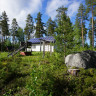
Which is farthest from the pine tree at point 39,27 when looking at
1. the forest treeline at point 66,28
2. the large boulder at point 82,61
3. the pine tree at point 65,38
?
the large boulder at point 82,61

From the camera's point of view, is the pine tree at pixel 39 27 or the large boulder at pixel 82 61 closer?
the large boulder at pixel 82 61

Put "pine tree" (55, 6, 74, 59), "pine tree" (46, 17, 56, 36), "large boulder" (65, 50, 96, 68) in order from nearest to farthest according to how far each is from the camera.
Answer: "large boulder" (65, 50, 96, 68), "pine tree" (55, 6, 74, 59), "pine tree" (46, 17, 56, 36)

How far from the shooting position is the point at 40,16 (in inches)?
1470

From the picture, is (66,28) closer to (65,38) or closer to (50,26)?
(65,38)

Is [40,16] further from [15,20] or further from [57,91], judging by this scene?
[57,91]

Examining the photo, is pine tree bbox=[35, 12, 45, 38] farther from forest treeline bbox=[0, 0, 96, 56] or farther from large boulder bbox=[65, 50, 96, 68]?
large boulder bbox=[65, 50, 96, 68]

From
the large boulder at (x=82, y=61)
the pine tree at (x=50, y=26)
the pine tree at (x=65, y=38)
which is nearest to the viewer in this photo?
the large boulder at (x=82, y=61)

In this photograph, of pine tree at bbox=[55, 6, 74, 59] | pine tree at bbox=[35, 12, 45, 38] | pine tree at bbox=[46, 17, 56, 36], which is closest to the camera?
pine tree at bbox=[55, 6, 74, 59]

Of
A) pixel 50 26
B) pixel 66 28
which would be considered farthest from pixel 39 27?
pixel 66 28

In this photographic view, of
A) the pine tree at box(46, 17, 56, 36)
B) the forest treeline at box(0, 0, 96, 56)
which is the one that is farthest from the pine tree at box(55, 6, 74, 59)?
the pine tree at box(46, 17, 56, 36)

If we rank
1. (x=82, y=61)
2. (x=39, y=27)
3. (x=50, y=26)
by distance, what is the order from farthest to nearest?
1. (x=50, y=26)
2. (x=39, y=27)
3. (x=82, y=61)

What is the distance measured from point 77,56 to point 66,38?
2.00m

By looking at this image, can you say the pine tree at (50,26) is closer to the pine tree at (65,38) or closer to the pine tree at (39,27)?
the pine tree at (39,27)

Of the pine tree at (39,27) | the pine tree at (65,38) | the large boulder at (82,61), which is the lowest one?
the large boulder at (82,61)
